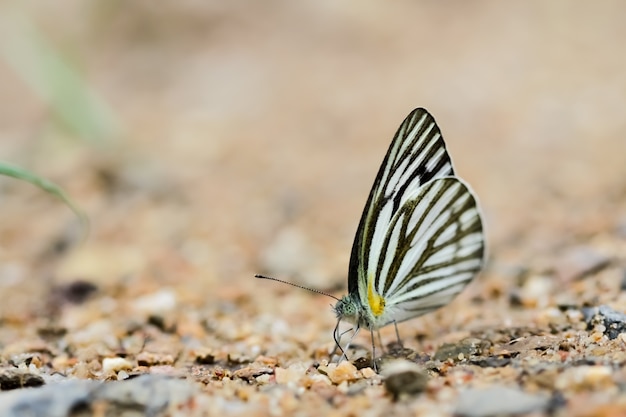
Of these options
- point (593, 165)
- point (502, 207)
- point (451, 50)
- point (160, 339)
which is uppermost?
point (451, 50)

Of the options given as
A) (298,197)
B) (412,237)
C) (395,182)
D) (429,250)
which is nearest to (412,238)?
(412,237)

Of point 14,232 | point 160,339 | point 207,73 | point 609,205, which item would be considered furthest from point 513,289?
point 207,73

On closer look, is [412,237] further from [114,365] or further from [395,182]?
[114,365]

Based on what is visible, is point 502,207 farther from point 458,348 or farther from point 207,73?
point 207,73

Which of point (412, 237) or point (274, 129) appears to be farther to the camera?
point (274, 129)

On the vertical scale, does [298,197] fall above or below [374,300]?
above

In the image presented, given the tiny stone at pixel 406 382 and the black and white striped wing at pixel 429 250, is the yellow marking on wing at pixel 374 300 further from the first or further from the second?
the tiny stone at pixel 406 382

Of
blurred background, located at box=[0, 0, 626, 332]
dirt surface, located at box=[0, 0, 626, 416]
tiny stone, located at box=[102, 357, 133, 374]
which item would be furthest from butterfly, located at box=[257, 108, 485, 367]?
blurred background, located at box=[0, 0, 626, 332]
